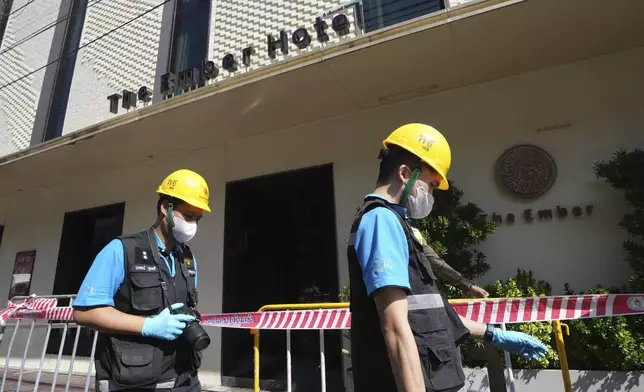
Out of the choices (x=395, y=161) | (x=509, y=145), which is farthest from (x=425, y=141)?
(x=509, y=145)

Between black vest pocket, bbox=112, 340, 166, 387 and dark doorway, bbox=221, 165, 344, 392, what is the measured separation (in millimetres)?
3510

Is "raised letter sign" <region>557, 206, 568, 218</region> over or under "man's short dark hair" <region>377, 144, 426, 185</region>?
over

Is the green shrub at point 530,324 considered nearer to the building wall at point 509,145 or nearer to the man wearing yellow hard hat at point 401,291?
the building wall at point 509,145

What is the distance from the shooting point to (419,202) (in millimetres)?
1603

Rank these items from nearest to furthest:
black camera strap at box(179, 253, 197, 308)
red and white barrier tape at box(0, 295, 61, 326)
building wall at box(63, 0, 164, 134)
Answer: black camera strap at box(179, 253, 197, 308) < red and white barrier tape at box(0, 295, 61, 326) < building wall at box(63, 0, 164, 134)

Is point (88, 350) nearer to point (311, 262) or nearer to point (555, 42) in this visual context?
point (311, 262)

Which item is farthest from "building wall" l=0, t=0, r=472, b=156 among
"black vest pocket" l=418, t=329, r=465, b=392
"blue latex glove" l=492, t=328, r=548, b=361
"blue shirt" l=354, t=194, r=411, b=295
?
"black vest pocket" l=418, t=329, r=465, b=392

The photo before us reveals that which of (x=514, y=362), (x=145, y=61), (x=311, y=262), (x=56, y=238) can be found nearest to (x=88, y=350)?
(x=56, y=238)

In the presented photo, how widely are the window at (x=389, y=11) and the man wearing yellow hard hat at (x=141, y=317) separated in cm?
448

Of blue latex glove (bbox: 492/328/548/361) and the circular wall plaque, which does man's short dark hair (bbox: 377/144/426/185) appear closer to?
blue latex glove (bbox: 492/328/548/361)

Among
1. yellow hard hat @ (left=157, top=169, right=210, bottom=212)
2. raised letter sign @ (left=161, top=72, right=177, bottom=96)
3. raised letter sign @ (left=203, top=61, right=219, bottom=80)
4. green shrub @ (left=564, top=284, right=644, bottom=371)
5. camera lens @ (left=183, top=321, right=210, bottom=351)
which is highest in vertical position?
raised letter sign @ (left=203, top=61, right=219, bottom=80)

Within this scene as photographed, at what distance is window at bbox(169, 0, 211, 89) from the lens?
6922 millimetres

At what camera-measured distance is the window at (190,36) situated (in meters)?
6.92

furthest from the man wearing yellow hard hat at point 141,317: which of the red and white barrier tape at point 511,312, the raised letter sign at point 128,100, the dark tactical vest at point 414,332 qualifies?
the raised letter sign at point 128,100
